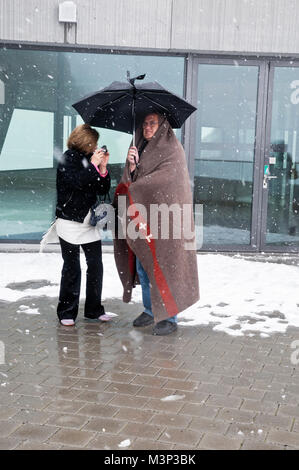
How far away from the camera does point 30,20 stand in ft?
30.2

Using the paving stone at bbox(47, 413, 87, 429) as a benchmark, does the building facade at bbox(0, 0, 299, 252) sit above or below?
above

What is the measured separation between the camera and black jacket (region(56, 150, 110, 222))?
18.1 feet

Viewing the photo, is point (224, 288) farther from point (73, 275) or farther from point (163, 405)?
point (163, 405)

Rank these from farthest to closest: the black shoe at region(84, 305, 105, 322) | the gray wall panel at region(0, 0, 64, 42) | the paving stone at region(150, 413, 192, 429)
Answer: the gray wall panel at region(0, 0, 64, 42)
the black shoe at region(84, 305, 105, 322)
the paving stone at region(150, 413, 192, 429)

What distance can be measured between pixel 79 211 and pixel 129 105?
102cm

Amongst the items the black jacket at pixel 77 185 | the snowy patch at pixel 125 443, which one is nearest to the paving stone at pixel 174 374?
the snowy patch at pixel 125 443

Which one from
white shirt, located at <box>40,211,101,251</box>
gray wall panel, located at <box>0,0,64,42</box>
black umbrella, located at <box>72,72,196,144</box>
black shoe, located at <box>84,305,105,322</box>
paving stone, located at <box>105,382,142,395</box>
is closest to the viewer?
paving stone, located at <box>105,382,142,395</box>

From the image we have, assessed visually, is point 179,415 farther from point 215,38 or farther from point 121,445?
point 215,38

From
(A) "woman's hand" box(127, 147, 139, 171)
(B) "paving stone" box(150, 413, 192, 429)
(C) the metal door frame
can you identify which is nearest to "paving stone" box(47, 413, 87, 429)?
(B) "paving stone" box(150, 413, 192, 429)

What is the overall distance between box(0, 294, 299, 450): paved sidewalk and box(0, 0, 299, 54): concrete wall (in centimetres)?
486

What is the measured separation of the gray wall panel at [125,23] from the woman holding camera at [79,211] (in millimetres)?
4041

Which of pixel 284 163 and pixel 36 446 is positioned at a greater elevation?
pixel 284 163

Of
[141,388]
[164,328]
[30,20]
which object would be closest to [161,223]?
[164,328]

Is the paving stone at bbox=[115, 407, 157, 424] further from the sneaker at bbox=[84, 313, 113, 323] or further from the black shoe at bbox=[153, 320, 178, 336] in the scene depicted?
the sneaker at bbox=[84, 313, 113, 323]
